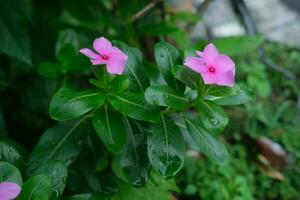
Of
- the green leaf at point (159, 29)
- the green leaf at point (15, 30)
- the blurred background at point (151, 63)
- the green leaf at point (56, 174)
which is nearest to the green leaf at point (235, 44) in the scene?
the blurred background at point (151, 63)

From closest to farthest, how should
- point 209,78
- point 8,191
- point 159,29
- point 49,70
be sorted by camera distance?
point 8,191 → point 209,78 → point 49,70 → point 159,29

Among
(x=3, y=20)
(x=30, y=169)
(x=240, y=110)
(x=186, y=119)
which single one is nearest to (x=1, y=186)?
(x=30, y=169)

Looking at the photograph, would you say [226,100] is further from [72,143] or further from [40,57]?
[40,57]

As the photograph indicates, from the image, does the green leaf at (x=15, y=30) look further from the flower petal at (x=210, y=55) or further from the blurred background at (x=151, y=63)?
the flower petal at (x=210, y=55)

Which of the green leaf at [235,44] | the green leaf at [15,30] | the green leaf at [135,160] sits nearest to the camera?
the green leaf at [135,160]

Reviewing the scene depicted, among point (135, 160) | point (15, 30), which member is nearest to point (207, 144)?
point (135, 160)

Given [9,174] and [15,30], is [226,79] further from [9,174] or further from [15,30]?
[15,30]
